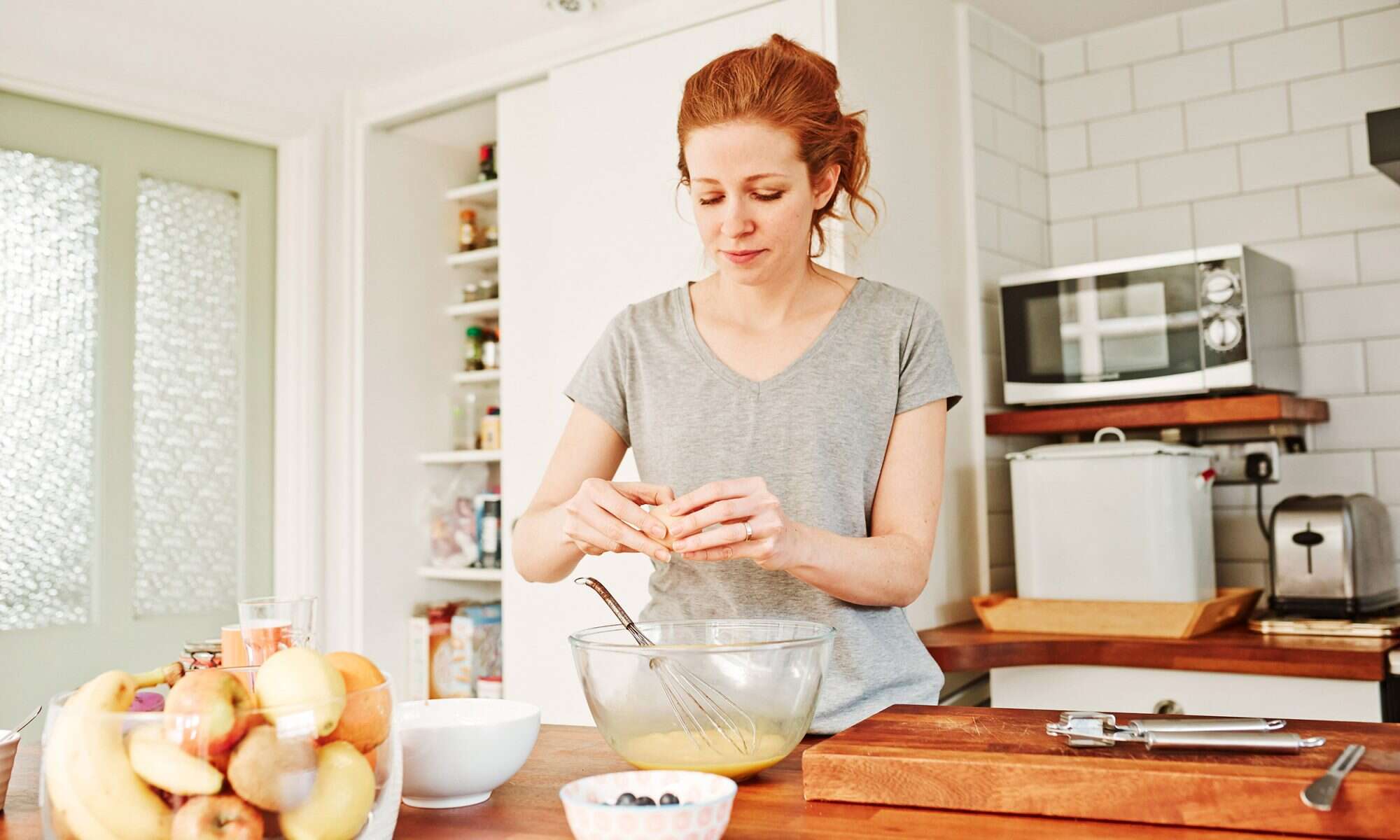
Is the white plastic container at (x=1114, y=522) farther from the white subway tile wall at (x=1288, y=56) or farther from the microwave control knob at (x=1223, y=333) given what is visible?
the white subway tile wall at (x=1288, y=56)

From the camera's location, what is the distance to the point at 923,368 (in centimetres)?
134

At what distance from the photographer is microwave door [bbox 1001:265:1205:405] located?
2.19 m

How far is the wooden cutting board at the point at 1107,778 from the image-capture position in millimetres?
742

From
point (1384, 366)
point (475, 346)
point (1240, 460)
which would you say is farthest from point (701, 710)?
point (475, 346)

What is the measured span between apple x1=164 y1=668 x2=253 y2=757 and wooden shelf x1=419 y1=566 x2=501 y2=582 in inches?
81.6

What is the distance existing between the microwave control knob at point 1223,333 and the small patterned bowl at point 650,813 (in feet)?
5.65

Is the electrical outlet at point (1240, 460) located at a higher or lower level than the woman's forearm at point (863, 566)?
higher

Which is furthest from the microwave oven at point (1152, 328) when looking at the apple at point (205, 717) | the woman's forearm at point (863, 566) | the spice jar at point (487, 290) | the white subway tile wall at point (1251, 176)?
the apple at point (205, 717)

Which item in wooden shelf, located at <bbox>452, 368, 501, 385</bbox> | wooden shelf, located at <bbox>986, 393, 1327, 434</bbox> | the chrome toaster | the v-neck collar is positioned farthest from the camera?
wooden shelf, located at <bbox>452, 368, 501, 385</bbox>

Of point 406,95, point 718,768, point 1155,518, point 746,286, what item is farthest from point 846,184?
point 406,95

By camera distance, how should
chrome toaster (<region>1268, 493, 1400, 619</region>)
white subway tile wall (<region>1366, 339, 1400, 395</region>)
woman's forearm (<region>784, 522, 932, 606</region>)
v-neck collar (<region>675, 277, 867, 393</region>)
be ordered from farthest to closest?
white subway tile wall (<region>1366, 339, 1400, 395</region>), chrome toaster (<region>1268, 493, 1400, 619</region>), v-neck collar (<region>675, 277, 867, 393</region>), woman's forearm (<region>784, 522, 932, 606</region>)

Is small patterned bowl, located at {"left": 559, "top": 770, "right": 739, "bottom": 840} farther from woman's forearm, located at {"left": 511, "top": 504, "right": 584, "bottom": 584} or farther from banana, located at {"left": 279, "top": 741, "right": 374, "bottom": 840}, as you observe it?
woman's forearm, located at {"left": 511, "top": 504, "right": 584, "bottom": 584}

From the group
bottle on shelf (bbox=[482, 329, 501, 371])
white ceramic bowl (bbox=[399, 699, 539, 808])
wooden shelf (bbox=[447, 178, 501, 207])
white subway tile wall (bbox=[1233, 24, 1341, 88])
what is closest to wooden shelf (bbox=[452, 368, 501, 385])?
bottle on shelf (bbox=[482, 329, 501, 371])

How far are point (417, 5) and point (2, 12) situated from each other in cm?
83
